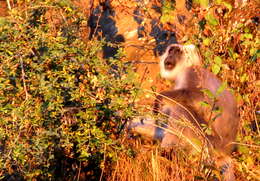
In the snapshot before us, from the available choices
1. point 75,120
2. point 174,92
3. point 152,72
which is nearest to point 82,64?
point 75,120

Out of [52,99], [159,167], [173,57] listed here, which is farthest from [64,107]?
[173,57]

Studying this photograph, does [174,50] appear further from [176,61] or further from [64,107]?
[64,107]

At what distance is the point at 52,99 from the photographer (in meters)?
2.58

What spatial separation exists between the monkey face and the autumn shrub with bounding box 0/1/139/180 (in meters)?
1.47

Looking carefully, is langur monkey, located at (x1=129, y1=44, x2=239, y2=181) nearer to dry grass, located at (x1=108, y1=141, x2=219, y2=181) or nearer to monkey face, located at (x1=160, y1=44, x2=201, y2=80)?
monkey face, located at (x1=160, y1=44, x2=201, y2=80)

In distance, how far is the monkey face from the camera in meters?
4.28

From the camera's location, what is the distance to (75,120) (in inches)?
110

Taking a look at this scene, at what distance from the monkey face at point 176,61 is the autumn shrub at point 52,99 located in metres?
1.47

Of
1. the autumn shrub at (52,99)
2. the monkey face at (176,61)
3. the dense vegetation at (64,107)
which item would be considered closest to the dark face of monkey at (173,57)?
the monkey face at (176,61)

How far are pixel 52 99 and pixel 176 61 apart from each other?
7.06 feet

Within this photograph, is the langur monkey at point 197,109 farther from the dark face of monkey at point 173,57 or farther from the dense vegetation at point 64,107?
the dense vegetation at point 64,107

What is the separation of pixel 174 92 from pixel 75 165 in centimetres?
127

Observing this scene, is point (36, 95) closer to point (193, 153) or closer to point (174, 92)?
point (193, 153)

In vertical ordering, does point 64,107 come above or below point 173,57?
below
